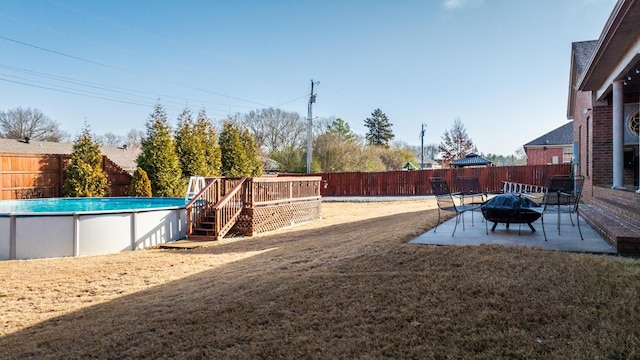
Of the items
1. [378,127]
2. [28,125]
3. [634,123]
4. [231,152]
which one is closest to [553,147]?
[634,123]

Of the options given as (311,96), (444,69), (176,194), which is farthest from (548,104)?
(176,194)

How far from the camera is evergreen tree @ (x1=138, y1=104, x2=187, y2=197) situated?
14789 mm

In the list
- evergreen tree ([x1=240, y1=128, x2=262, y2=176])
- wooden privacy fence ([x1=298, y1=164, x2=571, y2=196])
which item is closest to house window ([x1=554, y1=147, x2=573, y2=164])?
wooden privacy fence ([x1=298, y1=164, x2=571, y2=196])

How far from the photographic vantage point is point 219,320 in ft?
11.6

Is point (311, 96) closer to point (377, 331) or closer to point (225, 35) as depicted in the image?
point (225, 35)

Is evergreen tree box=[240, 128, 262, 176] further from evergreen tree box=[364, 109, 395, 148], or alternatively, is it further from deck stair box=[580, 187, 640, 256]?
evergreen tree box=[364, 109, 395, 148]

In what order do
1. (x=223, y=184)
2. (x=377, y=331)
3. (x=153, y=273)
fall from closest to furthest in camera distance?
(x=377, y=331)
(x=153, y=273)
(x=223, y=184)

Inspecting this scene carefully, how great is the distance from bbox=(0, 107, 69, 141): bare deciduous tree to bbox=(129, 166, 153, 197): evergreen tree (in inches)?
1038

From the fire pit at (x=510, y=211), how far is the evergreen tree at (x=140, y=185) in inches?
496

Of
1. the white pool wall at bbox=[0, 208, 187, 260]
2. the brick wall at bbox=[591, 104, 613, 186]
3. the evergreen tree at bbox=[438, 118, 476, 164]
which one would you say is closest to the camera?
the white pool wall at bbox=[0, 208, 187, 260]

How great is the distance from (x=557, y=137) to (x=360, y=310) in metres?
25.3

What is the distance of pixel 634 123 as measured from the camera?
26.9 feet

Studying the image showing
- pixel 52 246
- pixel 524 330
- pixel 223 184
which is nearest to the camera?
pixel 524 330

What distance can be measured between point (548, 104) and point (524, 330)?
20659 mm
